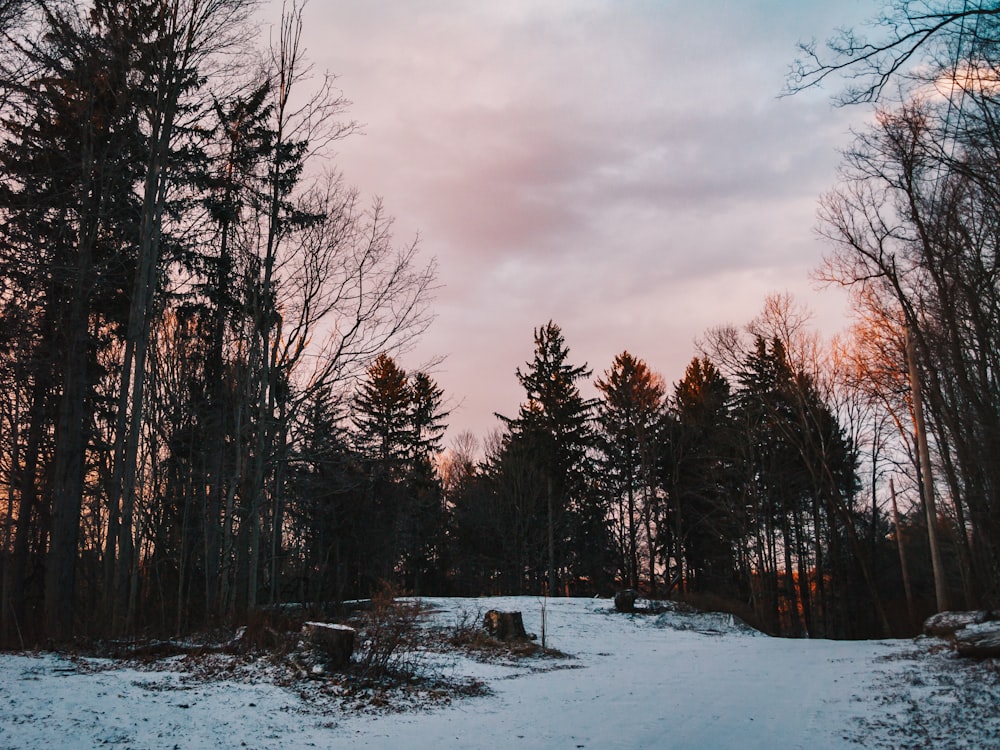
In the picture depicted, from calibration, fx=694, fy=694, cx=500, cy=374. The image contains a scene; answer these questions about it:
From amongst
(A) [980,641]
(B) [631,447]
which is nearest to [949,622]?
(A) [980,641]

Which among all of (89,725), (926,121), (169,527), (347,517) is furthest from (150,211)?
(347,517)

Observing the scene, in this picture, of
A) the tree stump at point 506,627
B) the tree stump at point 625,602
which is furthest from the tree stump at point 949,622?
the tree stump at point 625,602

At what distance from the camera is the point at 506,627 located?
16047 millimetres

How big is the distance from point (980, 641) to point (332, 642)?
9.94 metres

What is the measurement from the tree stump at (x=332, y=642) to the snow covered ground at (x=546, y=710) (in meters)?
0.76

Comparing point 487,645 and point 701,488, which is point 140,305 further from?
point 701,488

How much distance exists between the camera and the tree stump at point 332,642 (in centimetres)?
941

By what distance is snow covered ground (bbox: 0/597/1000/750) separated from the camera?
6016mm

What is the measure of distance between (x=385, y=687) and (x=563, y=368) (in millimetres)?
33231

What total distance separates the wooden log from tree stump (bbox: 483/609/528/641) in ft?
28.2

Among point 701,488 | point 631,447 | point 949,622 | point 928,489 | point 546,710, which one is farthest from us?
point 631,447

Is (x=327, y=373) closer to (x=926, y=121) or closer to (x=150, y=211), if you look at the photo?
(x=150, y=211)

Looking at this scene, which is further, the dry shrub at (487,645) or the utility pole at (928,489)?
the utility pole at (928,489)

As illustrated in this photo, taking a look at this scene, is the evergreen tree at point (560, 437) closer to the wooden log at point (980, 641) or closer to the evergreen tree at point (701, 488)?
the evergreen tree at point (701, 488)
